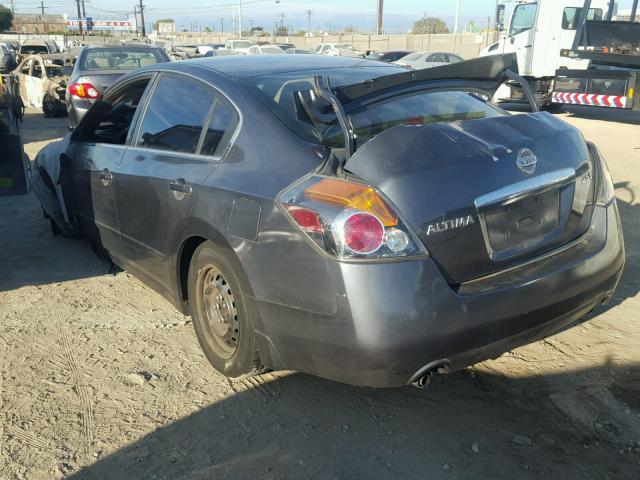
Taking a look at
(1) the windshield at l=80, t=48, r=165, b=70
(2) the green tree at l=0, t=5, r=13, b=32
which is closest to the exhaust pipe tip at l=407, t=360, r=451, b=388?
(1) the windshield at l=80, t=48, r=165, b=70

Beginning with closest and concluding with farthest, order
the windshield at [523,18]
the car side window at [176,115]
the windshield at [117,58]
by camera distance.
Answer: the car side window at [176,115], the windshield at [117,58], the windshield at [523,18]

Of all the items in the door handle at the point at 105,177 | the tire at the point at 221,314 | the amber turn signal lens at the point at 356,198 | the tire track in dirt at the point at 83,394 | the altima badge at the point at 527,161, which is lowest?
the tire track in dirt at the point at 83,394

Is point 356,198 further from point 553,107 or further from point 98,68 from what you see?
point 553,107

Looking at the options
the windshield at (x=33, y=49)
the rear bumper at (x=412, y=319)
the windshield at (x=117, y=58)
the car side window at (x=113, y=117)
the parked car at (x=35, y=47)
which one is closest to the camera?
the rear bumper at (x=412, y=319)

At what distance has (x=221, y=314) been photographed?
3326mm

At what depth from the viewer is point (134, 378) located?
11.3ft

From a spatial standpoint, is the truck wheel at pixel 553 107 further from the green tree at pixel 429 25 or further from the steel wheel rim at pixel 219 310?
the green tree at pixel 429 25

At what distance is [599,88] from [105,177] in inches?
498

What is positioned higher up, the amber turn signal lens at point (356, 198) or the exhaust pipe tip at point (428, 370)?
the amber turn signal lens at point (356, 198)

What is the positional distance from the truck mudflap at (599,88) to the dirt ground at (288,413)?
1090 cm

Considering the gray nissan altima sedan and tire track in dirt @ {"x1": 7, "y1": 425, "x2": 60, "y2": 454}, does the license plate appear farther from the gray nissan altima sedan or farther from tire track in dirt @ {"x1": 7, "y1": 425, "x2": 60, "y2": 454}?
tire track in dirt @ {"x1": 7, "y1": 425, "x2": 60, "y2": 454}

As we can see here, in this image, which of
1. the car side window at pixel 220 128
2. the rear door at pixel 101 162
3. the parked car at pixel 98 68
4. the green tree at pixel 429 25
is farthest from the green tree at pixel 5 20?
the car side window at pixel 220 128

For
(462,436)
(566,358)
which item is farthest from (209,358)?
(566,358)

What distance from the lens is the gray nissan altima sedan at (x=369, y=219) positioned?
2.55 metres
